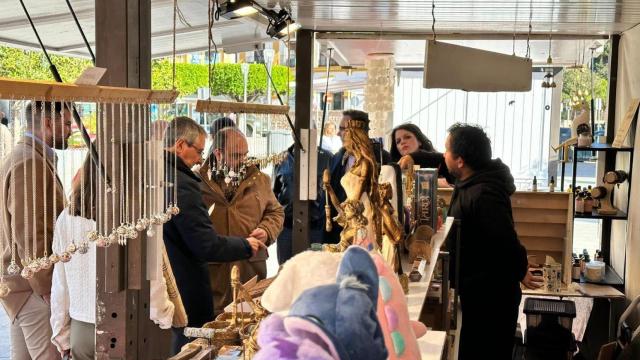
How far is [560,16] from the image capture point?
15.0ft

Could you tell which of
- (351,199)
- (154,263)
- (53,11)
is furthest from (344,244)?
(53,11)

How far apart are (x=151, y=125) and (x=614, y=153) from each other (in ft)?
15.5

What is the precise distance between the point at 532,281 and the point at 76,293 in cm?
324

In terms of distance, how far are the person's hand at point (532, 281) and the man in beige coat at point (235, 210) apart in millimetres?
1695

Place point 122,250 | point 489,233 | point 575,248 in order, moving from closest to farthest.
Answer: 1. point 122,250
2. point 489,233
3. point 575,248

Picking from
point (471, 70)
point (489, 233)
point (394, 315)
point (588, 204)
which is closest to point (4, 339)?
point (489, 233)

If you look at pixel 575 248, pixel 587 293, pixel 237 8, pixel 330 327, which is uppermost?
pixel 237 8

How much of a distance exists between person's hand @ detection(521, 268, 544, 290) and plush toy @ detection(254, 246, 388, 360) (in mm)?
3744

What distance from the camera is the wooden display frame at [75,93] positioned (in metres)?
1.20

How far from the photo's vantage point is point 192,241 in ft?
10.5

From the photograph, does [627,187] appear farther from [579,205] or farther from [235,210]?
[235,210]

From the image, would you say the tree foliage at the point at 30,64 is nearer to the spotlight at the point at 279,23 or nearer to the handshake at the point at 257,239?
the spotlight at the point at 279,23

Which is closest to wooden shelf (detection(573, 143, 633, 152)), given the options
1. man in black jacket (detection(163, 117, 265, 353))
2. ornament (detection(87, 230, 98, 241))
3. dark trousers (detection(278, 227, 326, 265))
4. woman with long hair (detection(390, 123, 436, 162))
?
woman with long hair (detection(390, 123, 436, 162))

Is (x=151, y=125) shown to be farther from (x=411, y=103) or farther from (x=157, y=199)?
(x=411, y=103)
